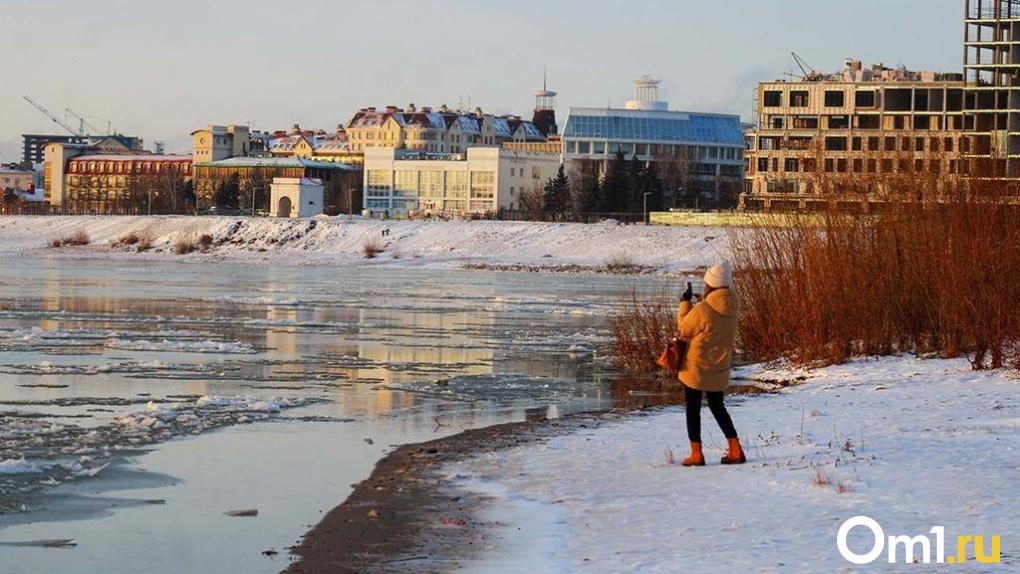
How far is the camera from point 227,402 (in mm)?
23812

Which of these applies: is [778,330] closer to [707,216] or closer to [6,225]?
[707,216]

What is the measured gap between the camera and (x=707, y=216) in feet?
382

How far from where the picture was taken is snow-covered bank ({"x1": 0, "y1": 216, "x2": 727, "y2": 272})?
10688 cm

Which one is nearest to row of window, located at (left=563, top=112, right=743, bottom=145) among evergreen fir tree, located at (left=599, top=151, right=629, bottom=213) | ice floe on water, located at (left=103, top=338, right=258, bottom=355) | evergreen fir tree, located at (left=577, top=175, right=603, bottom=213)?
evergreen fir tree, located at (left=599, top=151, right=629, bottom=213)

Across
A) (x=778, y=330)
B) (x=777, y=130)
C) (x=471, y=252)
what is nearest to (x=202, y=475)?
(x=778, y=330)

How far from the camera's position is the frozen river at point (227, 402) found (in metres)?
→ 14.6

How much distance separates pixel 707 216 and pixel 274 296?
63.3m

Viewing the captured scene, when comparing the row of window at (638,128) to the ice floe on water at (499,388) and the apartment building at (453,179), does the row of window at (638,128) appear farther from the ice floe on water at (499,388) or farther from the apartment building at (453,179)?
the ice floe on water at (499,388)

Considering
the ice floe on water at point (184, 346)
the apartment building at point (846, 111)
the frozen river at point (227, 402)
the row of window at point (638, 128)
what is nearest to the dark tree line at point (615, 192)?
the apartment building at point (846, 111)

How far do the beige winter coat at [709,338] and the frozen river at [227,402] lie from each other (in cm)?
387

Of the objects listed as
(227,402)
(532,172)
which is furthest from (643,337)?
(532,172)

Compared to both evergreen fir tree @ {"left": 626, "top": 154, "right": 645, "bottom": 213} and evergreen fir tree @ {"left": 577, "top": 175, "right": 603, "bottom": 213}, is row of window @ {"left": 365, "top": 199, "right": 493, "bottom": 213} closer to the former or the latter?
evergreen fir tree @ {"left": 626, "top": 154, "right": 645, "bottom": 213}

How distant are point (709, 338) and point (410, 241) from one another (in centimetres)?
10285

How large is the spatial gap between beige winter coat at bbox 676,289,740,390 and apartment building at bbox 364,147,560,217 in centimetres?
15896
